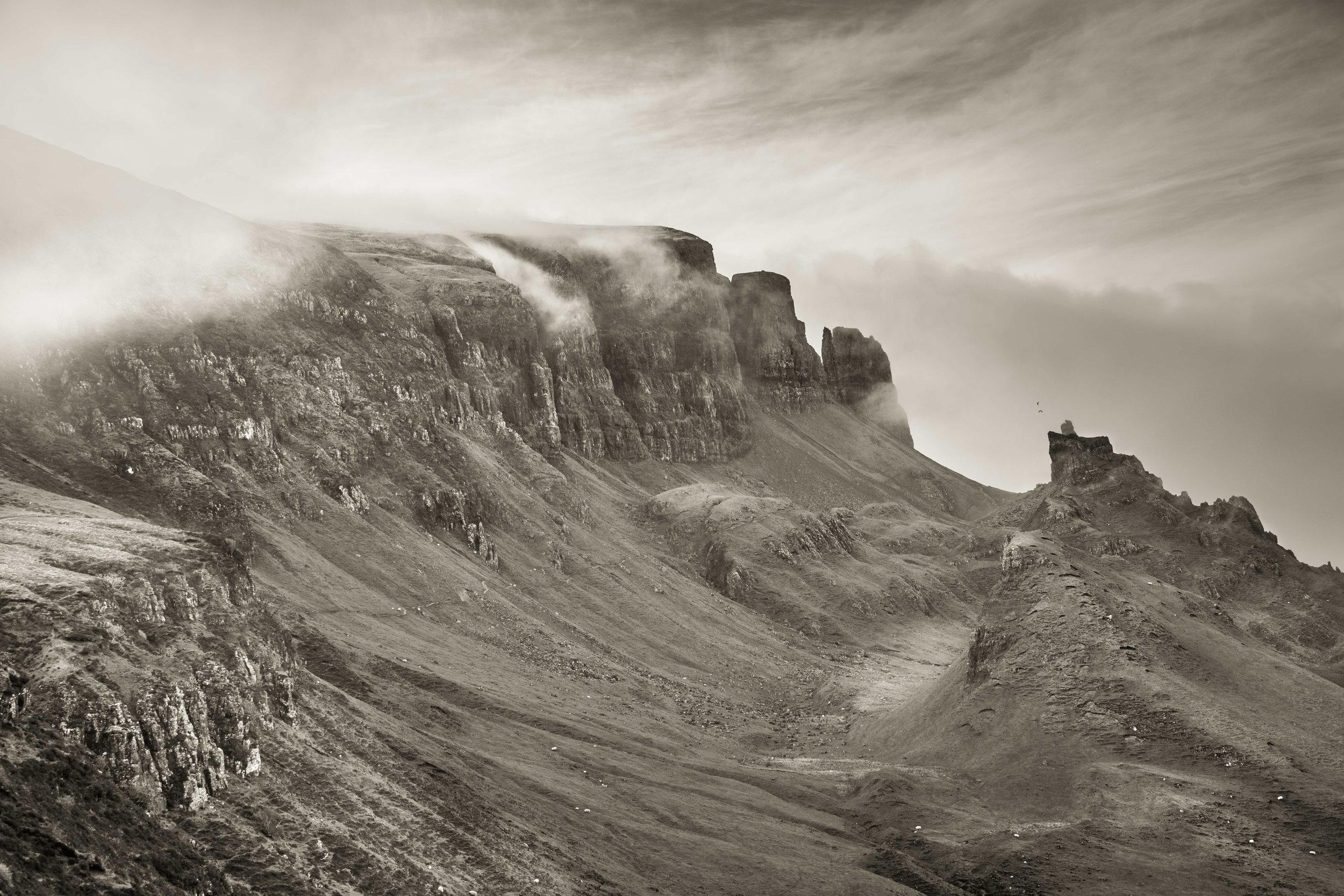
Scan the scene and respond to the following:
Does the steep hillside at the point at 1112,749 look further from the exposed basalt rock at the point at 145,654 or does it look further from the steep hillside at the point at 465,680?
the exposed basalt rock at the point at 145,654

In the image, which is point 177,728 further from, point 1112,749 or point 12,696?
point 1112,749

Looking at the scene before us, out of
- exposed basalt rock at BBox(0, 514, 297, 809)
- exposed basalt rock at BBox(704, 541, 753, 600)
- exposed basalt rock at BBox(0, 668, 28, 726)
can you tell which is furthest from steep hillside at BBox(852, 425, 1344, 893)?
exposed basalt rock at BBox(0, 668, 28, 726)

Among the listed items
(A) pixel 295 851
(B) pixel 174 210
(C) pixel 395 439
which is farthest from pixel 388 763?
(B) pixel 174 210

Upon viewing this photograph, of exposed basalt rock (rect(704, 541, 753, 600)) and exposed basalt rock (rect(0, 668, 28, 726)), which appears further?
exposed basalt rock (rect(704, 541, 753, 600))

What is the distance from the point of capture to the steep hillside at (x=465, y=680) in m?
54.3

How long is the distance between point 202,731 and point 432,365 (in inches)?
5835

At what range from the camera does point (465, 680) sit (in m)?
110

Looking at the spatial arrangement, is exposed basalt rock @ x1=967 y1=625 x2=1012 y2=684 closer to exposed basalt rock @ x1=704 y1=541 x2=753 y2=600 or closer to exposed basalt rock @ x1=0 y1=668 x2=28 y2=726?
exposed basalt rock @ x1=704 y1=541 x2=753 y2=600

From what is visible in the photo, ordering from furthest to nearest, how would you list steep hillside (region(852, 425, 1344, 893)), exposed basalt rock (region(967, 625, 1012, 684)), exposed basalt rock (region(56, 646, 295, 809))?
exposed basalt rock (region(967, 625, 1012, 684))
steep hillside (region(852, 425, 1344, 893))
exposed basalt rock (region(56, 646, 295, 809))

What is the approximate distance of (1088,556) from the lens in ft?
452

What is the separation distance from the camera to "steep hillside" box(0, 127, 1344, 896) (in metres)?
54.3

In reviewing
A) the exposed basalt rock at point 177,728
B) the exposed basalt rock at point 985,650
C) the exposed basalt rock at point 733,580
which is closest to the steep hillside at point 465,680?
the exposed basalt rock at point 177,728

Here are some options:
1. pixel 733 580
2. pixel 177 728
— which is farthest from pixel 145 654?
pixel 733 580

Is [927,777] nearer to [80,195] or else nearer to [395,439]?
[395,439]
